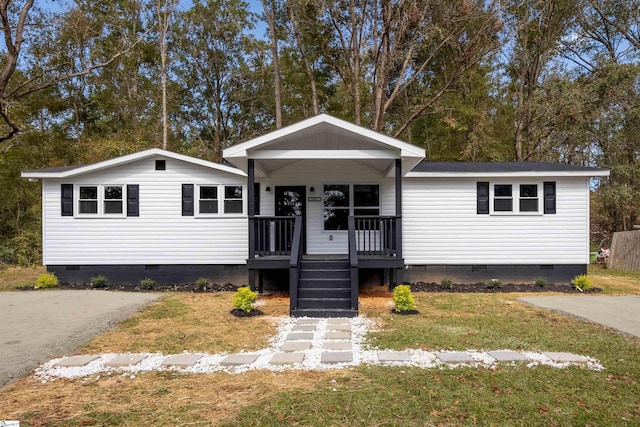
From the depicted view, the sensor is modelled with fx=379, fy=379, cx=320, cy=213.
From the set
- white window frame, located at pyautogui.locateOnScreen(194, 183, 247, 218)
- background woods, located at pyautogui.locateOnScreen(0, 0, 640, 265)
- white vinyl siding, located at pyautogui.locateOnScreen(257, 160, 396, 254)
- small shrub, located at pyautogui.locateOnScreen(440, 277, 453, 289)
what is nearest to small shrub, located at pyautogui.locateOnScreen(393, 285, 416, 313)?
small shrub, located at pyautogui.locateOnScreen(440, 277, 453, 289)

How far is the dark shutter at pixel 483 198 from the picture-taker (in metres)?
10.2

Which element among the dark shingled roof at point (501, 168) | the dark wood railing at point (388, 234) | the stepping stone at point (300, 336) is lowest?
the stepping stone at point (300, 336)

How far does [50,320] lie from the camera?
21.6ft

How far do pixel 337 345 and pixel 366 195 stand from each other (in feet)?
19.2

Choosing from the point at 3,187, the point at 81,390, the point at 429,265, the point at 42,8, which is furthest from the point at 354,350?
the point at 3,187

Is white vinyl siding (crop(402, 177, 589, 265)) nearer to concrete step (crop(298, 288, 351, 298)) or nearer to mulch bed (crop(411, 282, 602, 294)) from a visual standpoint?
mulch bed (crop(411, 282, 602, 294))

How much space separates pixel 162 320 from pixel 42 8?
15439 mm

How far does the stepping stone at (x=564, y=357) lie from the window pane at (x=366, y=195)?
6194 millimetres

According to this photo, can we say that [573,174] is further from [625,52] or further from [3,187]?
[3,187]

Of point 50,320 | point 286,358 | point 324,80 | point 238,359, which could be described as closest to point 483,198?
point 286,358

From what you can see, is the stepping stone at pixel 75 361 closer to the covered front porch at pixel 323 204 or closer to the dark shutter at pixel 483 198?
the covered front porch at pixel 323 204

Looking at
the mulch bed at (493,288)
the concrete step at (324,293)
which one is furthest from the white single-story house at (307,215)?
the concrete step at (324,293)

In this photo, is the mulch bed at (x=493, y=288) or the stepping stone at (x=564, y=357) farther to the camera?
the mulch bed at (x=493, y=288)

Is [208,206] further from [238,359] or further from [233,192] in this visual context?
[238,359]
